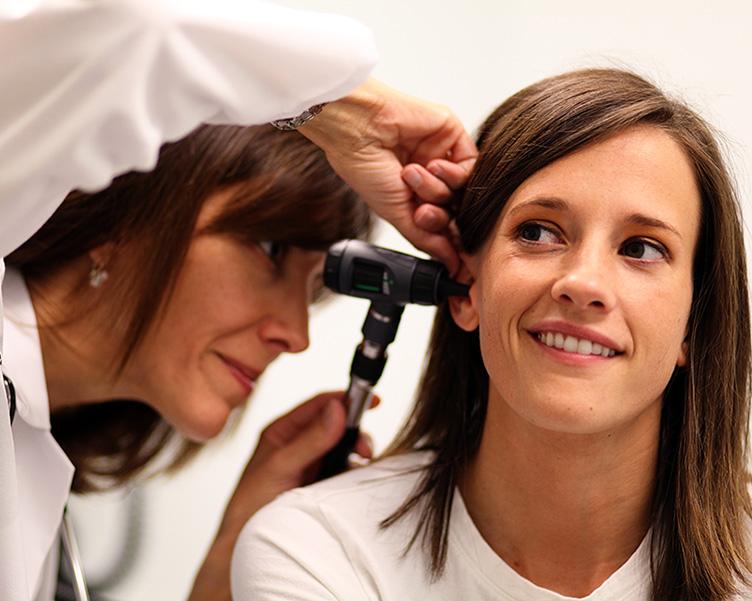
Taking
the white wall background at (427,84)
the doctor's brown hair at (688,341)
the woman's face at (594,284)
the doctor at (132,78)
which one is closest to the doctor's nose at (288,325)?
the white wall background at (427,84)

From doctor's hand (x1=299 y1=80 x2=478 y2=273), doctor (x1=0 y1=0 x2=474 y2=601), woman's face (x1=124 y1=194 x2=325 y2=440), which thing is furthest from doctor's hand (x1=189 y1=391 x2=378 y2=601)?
doctor (x1=0 y1=0 x2=474 y2=601)

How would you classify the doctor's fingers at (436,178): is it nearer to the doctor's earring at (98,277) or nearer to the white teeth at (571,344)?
the white teeth at (571,344)

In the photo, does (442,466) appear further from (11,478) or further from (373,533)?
(11,478)

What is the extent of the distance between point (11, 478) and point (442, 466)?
0.67 meters

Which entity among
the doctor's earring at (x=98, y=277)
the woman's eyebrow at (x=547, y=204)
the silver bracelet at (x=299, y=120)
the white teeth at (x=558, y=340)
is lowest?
the doctor's earring at (x=98, y=277)

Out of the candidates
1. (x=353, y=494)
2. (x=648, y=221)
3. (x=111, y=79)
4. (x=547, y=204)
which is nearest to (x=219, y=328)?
(x=353, y=494)

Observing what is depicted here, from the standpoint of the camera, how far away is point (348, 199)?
5.92 ft

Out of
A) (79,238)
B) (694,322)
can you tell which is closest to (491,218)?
(694,322)

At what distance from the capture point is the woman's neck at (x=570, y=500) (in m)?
1.45

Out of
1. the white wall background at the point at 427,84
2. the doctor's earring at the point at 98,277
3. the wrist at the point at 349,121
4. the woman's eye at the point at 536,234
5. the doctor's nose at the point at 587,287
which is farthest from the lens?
the white wall background at the point at 427,84

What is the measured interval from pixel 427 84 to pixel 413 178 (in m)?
0.74

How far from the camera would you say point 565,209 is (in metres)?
1.36

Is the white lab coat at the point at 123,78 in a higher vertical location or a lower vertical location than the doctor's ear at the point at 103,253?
higher

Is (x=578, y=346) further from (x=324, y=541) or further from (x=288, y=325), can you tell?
(x=288, y=325)
